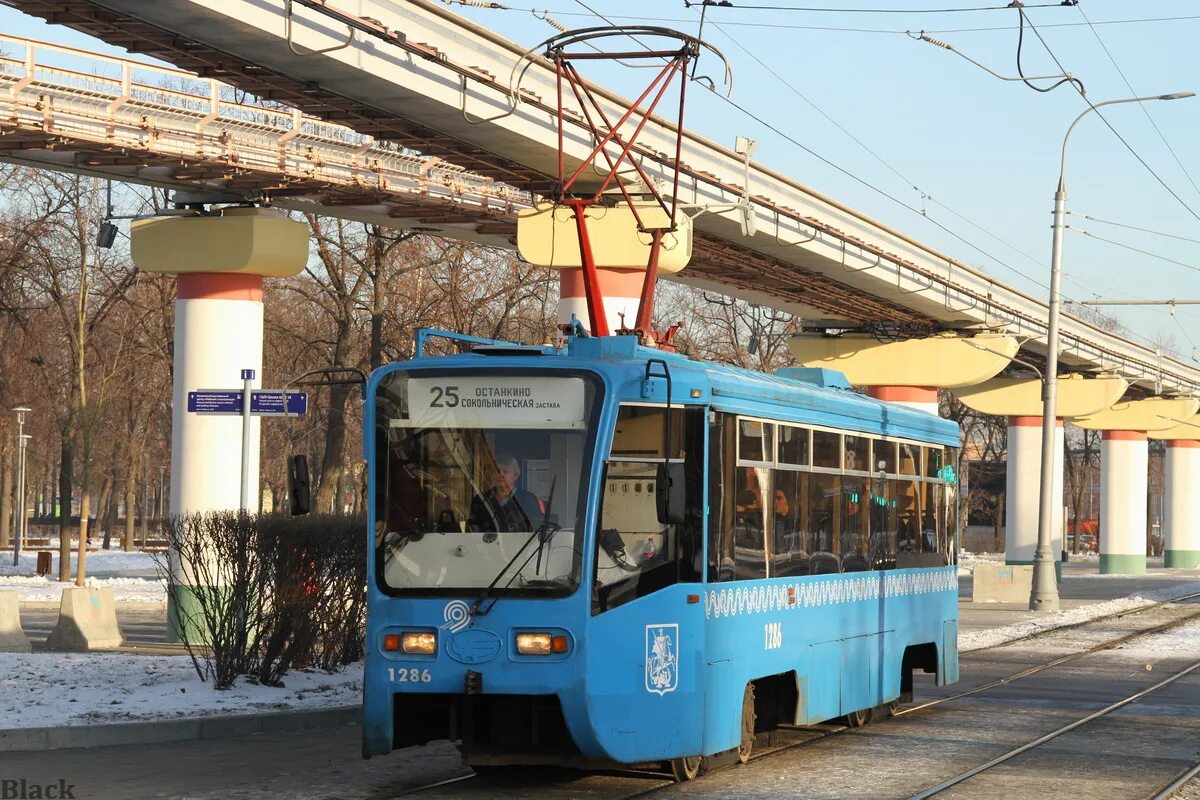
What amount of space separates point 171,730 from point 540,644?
464cm

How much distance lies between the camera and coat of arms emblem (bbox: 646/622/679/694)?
11.0 metres

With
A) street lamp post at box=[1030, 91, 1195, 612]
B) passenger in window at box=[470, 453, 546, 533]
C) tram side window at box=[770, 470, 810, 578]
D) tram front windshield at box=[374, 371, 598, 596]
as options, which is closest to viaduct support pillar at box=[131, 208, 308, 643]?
tram side window at box=[770, 470, 810, 578]

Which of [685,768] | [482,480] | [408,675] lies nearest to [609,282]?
[685,768]

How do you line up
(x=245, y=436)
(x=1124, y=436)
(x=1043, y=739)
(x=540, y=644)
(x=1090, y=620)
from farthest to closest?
(x=1124, y=436), (x=1090, y=620), (x=245, y=436), (x=1043, y=739), (x=540, y=644)

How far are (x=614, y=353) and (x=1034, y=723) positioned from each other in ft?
22.9

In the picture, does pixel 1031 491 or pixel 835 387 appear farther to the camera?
pixel 1031 491

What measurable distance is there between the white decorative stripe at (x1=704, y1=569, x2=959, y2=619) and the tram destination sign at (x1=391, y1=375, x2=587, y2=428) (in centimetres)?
159

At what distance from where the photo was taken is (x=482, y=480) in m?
11.1

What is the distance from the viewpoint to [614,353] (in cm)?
1186

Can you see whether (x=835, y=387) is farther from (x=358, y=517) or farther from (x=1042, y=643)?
(x=1042, y=643)

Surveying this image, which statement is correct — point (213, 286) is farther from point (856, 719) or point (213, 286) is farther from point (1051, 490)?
point (1051, 490)

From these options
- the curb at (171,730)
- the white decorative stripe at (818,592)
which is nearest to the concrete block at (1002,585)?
the white decorative stripe at (818,592)

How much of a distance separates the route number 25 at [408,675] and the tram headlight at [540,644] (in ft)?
2.05

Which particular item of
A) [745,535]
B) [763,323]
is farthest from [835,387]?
[763,323]
